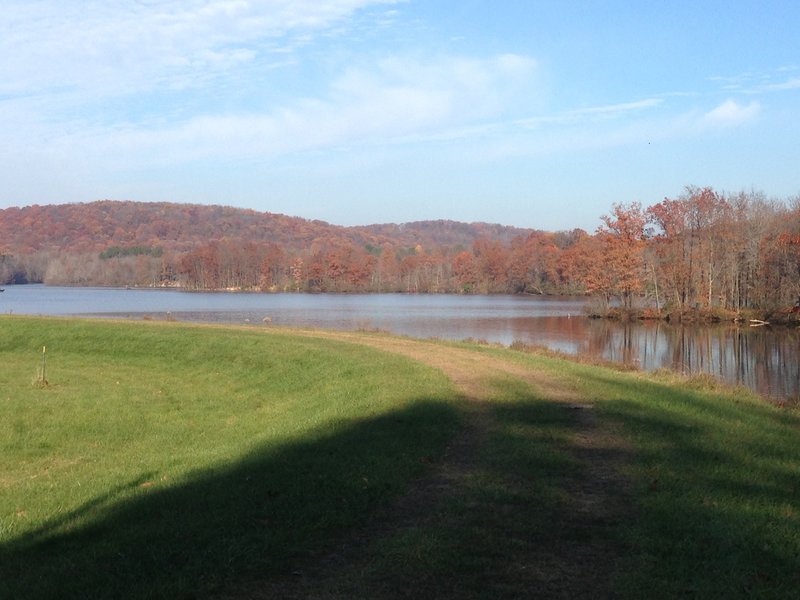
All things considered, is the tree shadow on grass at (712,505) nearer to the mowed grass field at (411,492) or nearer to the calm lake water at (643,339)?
the mowed grass field at (411,492)

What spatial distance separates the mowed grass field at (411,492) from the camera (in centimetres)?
526

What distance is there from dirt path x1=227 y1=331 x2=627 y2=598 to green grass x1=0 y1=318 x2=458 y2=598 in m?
0.28

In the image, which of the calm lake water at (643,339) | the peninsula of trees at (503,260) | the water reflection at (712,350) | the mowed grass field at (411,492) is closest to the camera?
the mowed grass field at (411,492)

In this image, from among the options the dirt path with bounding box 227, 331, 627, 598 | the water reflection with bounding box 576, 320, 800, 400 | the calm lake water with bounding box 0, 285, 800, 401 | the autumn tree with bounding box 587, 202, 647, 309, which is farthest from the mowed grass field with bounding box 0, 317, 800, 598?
the autumn tree with bounding box 587, 202, 647, 309

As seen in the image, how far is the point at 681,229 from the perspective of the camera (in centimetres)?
6500

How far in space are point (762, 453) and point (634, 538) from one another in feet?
13.1

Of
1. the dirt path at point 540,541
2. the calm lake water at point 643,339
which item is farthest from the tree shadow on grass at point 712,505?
the calm lake water at point 643,339

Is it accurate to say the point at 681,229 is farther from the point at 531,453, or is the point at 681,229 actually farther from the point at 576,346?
the point at 531,453

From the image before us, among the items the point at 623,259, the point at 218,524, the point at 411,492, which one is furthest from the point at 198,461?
the point at 623,259

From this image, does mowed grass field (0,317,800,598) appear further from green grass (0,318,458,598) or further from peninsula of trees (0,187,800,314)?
peninsula of trees (0,187,800,314)

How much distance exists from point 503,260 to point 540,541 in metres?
119

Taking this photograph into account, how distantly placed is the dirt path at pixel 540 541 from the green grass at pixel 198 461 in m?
0.28

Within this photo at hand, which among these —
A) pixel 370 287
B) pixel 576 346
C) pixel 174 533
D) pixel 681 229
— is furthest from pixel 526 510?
pixel 370 287

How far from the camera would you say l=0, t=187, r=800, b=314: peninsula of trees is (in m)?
59.3
